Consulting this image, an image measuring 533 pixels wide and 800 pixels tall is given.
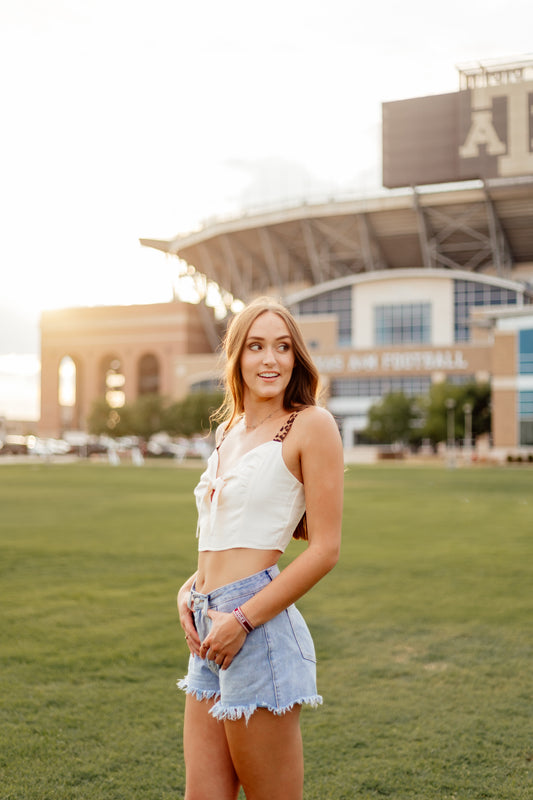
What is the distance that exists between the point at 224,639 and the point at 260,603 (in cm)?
16

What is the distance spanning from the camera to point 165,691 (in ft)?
19.4

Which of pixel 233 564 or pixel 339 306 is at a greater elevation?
pixel 339 306

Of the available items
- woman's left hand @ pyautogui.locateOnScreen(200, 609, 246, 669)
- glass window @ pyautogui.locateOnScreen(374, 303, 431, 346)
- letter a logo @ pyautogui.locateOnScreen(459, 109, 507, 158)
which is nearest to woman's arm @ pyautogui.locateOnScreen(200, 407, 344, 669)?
woman's left hand @ pyautogui.locateOnScreen(200, 609, 246, 669)

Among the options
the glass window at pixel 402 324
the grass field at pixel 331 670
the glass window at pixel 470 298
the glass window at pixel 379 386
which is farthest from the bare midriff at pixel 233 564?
the glass window at pixel 402 324

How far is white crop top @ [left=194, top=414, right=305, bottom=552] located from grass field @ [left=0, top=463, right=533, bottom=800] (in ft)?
7.48

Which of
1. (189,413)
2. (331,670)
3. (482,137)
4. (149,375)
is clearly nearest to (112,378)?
(149,375)

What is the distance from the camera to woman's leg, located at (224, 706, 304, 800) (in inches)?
100

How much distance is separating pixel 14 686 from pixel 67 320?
99688mm

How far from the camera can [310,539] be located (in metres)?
2.63

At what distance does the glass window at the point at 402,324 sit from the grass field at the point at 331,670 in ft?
214

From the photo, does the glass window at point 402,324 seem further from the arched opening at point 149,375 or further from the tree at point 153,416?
the arched opening at point 149,375

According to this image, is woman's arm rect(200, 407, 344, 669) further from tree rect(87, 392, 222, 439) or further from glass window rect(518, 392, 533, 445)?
tree rect(87, 392, 222, 439)

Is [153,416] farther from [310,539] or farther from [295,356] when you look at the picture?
[310,539]

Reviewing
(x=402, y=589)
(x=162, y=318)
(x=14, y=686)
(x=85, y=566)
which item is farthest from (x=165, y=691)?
(x=162, y=318)
